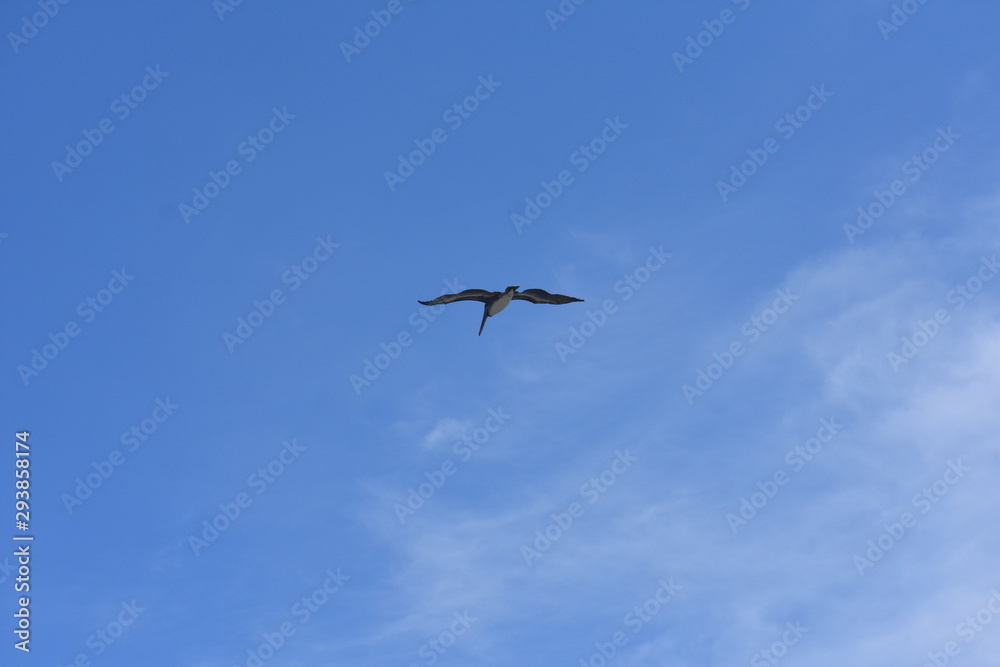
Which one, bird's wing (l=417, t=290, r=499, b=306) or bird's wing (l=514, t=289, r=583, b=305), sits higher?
bird's wing (l=514, t=289, r=583, b=305)

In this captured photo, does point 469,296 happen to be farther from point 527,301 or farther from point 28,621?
point 28,621

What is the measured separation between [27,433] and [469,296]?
992 inches

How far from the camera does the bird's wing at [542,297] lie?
57844 millimetres

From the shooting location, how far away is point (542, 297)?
5838 cm

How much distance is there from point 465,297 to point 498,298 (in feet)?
5.93

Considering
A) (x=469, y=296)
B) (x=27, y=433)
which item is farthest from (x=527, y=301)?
(x=27, y=433)

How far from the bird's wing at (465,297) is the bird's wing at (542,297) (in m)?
2.34

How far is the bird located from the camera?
179 ft

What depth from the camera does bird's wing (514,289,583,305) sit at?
57.8 meters

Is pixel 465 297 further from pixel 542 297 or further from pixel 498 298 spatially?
pixel 542 297

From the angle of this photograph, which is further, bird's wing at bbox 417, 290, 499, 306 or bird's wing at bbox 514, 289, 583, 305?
bird's wing at bbox 514, 289, 583, 305

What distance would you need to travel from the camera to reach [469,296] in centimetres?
5538

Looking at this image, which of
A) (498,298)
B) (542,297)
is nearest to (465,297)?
(498,298)

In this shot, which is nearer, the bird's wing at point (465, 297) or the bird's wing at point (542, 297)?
the bird's wing at point (465, 297)
